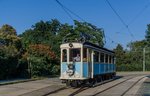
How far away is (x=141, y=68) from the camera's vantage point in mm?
91062

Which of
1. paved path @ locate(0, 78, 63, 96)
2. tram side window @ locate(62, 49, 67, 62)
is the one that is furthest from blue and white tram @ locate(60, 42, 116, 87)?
paved path @ locate(0, 78, 63, 96)

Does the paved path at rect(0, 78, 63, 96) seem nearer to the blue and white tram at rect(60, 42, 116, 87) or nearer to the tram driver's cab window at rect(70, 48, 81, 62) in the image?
the blue and white tram at rect(60, 42, 116, 87)

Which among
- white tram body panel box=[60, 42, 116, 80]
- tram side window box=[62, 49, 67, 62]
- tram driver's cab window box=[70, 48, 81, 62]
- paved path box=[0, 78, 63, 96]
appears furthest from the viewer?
tram side window box=[62, 49, 67, 62]

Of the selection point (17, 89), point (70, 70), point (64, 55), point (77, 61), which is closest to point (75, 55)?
point (77, 61)

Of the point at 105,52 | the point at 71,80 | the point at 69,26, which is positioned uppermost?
the point at 69,26

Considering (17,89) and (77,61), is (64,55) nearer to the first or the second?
(77,61)

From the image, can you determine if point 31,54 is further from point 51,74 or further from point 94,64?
point 94,64

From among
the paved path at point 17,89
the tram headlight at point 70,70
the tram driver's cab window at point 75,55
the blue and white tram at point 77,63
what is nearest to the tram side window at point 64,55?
the blue and white tram at point 77,63

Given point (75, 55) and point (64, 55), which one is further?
point (64, 55)

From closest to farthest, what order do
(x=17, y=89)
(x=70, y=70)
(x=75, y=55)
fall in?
(x=17, y=89)
(x=70, y=70)
(x=75, y=55)

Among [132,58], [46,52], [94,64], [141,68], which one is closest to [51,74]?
[46,52]

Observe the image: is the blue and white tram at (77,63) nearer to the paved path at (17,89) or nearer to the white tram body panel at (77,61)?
the white tram body panel at (77,61)

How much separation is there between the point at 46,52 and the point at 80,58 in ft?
46.6

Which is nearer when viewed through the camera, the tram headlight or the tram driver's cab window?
the tram headlight
